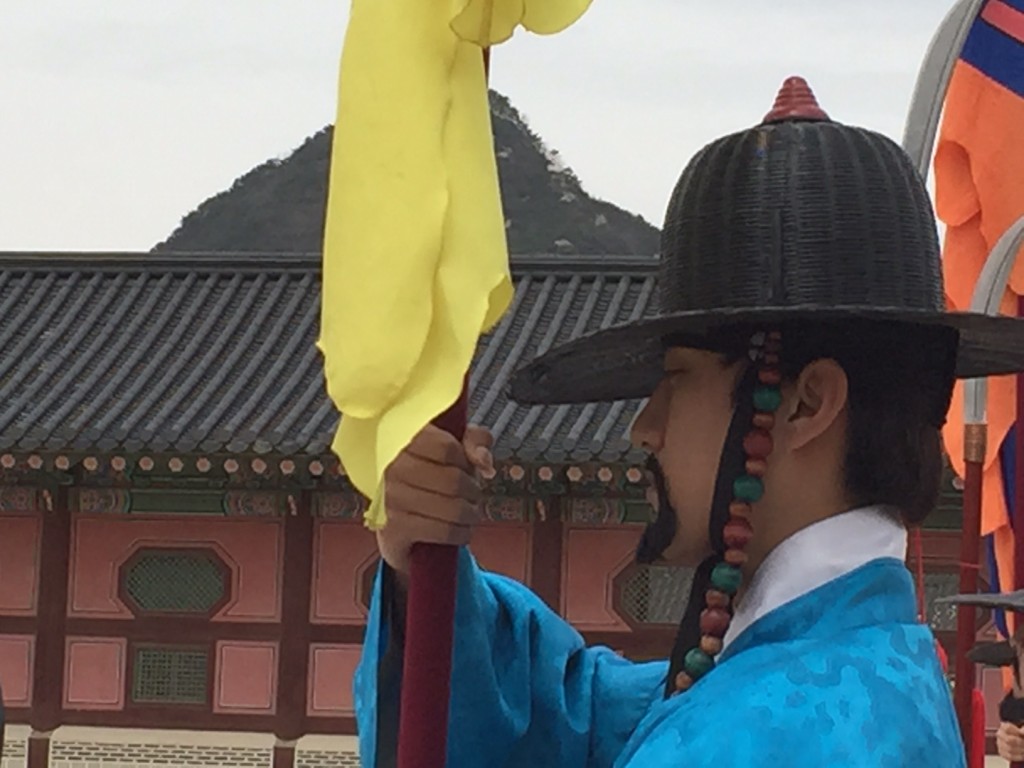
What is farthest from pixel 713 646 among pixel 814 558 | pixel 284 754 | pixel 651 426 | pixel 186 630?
pixel 186 630

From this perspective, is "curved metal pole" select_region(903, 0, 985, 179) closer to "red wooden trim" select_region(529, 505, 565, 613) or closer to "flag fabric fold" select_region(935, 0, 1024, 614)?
"flag fabric fold" select_region(935, 0, 1024, 614)

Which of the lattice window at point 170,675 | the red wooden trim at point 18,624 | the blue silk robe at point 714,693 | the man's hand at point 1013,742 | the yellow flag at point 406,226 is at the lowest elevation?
the lattice window at point 170,675

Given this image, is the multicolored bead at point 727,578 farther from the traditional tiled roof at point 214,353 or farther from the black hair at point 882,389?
the traditional tiled roof at point 214,353

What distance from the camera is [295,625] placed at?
10.1m

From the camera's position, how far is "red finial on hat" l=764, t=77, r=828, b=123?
5.53 ft

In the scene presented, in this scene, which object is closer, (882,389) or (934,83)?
(882,389)

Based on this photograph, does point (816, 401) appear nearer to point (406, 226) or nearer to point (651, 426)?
point (651, 426)

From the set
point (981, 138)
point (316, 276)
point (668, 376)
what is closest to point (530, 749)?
point (668, 376)

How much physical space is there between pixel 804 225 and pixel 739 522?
28cm

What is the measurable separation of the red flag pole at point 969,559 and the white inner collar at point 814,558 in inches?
59.4

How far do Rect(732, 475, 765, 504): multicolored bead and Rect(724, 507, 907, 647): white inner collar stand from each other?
54 mm

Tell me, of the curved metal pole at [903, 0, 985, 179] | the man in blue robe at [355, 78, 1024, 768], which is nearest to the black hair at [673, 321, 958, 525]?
the man in blue robe at [355, 78, 1024, 768]

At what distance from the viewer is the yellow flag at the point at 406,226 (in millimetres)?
1340

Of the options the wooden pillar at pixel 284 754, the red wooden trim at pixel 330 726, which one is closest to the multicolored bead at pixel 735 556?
the red wooden trim at pixel 330 726
